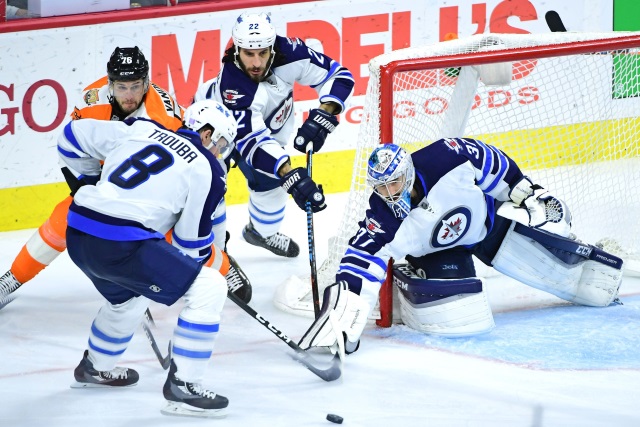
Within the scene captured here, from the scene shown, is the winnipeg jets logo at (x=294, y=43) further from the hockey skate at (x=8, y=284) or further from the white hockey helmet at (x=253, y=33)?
the hockey skate at (x=8, y=284)

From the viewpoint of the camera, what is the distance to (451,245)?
4.27 metres

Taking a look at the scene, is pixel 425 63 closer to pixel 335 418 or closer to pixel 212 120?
pixel 212 120

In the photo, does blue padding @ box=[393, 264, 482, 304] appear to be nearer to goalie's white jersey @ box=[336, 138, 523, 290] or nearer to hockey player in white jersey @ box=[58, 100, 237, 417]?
goalie's white jersey @ box=[336, 138, 523, 290]

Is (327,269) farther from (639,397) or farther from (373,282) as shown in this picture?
(639,397)

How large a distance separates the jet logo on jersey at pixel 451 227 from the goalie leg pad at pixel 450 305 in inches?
5.4

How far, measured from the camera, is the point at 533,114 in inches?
214

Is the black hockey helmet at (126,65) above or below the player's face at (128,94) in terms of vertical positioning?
above

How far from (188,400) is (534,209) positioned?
4.92 feet

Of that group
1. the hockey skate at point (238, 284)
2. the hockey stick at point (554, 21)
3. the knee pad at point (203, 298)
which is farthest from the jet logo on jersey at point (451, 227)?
the hockey stick at point (554, 21)

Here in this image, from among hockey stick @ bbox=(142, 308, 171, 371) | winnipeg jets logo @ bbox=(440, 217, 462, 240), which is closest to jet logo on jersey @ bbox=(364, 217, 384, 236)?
winnipeg jets logo @ bbox=(440, 217, 462, 240)

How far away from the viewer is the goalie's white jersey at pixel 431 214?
413 cm

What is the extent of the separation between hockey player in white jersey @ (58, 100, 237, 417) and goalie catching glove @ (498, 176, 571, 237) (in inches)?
47.2

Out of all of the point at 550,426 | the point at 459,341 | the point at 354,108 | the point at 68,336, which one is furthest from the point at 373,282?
the point at 354,108

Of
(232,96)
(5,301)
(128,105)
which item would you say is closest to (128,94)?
(128,105)
